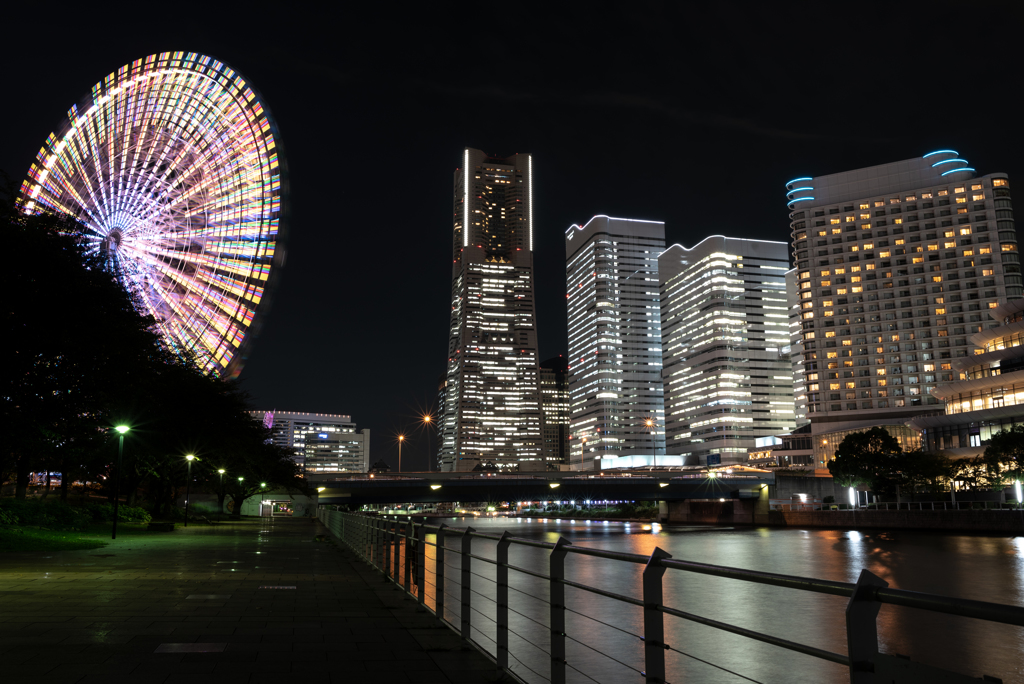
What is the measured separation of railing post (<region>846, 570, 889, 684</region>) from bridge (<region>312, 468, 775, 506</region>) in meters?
97.5

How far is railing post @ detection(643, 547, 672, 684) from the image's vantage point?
227 inches

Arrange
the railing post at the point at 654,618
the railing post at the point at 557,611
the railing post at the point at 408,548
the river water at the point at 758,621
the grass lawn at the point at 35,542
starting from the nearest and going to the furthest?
the railing post at the point at 654,618
the railing post at the point at 557,611
the river water at the point at 758,621
the railing post at the point at 408,548
the grass lawn at the point at 35,542

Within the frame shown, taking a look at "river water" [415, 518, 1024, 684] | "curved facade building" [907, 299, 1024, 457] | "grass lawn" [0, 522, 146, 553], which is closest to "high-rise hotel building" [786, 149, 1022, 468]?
"curved facade building" [907, 299, 1024, 457]

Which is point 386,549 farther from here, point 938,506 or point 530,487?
point 530,487

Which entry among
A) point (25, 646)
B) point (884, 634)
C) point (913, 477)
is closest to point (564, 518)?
point (913, 477)

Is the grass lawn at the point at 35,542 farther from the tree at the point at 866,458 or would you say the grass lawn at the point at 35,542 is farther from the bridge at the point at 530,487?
the tree at the point at 866,458

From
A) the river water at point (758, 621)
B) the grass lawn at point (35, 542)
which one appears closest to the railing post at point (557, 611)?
the river water at point (758, 621)

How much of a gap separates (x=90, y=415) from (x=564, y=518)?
16321cm

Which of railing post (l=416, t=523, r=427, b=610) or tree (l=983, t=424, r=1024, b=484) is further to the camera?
tree (l=983, t=424, r=1024, b=484)

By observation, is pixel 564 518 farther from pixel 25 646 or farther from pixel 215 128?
pixel 25 646

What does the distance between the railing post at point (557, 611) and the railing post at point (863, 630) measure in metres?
4.14

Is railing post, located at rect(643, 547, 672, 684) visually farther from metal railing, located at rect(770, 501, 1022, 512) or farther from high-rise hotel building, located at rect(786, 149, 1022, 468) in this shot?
high-rise hotel building, located at rect(786, 149, 1022, 468)

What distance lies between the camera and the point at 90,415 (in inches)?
1484

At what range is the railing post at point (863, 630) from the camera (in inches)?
142
